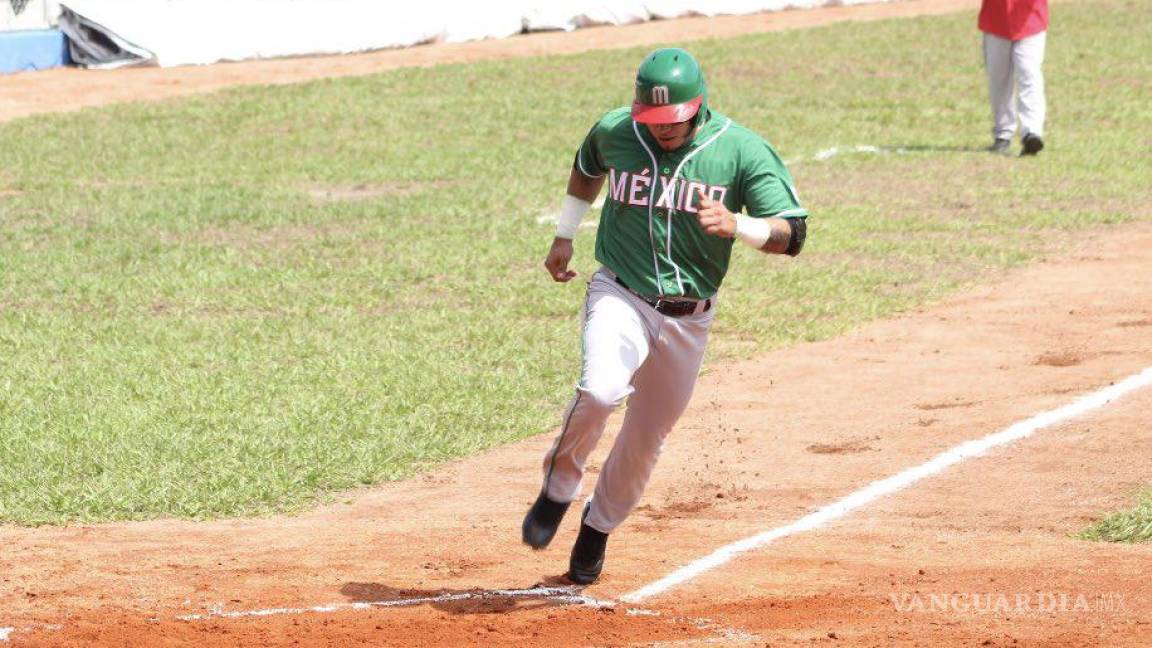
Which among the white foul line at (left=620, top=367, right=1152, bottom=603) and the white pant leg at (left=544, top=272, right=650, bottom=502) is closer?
the white pant leg at (left=544, top=272, right=650, bottom=502)

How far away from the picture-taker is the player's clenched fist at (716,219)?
6258mm

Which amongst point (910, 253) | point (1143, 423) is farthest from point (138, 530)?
point (910, 253)

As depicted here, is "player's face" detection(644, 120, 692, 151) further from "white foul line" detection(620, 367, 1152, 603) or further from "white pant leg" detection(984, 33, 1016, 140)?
"white pant leg" detection(984, 33, 1016, 140)

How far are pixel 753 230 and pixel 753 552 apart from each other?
68.6 inches

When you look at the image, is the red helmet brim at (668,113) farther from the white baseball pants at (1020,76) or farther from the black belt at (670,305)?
the white baseball pants at (1020,76)

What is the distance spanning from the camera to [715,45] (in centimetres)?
2628

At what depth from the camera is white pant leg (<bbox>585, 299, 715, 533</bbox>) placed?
6785mm

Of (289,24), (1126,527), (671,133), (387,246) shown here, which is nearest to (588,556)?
(671,133)

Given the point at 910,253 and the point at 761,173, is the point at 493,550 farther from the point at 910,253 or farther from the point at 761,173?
the point at 910,253

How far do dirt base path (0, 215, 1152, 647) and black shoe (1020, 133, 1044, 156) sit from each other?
709 cm

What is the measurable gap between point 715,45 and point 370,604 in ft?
67.3

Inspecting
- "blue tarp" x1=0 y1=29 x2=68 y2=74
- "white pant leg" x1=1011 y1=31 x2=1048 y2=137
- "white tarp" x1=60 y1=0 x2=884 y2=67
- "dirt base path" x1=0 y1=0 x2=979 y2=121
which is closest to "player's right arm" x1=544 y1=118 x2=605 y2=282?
"white pant leg" x1=1011 y1=31 x2=1048 y2=137

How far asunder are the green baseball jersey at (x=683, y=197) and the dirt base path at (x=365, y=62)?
51.5ft

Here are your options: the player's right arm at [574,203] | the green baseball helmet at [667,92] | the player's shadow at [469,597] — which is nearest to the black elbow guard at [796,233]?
the green baseball helmet at [667,92]
